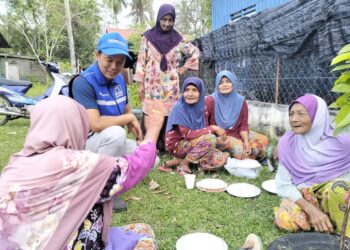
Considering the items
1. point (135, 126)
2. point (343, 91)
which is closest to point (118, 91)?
point (135, 126)

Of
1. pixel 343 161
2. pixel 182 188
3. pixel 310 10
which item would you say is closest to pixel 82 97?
pixel 182 188

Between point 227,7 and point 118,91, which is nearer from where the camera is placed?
point 118,91

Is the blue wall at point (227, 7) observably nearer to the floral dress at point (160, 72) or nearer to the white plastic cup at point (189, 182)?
the floral dress at point (160, 72)

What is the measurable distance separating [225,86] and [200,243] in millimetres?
2306

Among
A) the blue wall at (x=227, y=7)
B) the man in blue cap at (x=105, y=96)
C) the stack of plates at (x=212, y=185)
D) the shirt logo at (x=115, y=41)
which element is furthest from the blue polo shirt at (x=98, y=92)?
the blue wall at (x=227, y=7)

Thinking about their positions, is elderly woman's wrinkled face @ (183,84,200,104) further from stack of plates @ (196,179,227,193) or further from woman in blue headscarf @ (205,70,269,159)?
stack of plates @ (196,179,227,193)

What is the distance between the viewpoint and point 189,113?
350 cm

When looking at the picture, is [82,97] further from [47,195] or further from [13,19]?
[13,19]

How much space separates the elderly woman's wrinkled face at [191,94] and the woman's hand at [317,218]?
5.58 feet

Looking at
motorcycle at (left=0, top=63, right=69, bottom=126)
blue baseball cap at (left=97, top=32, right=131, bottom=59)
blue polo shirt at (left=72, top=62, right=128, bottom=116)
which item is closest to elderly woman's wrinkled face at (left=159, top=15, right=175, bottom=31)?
blue polo shirt at (left=72, top=62, right=128, bottom=116)

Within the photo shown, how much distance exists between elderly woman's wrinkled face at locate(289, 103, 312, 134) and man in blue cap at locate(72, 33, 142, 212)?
1.25 metres

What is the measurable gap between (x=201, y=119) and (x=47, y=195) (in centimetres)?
258

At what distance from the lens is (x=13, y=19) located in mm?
20500

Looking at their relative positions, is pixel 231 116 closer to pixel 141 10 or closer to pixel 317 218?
pixel 317 218
